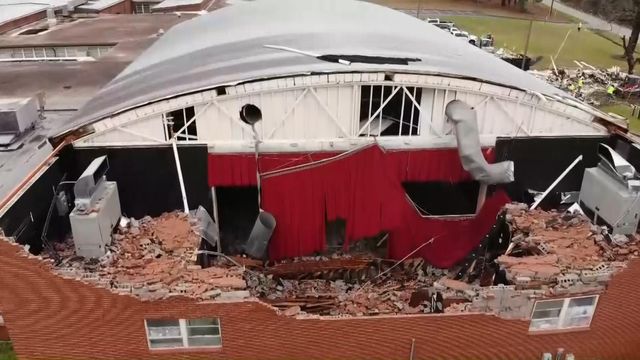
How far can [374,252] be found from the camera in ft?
57.6

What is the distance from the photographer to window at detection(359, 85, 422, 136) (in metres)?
15.6

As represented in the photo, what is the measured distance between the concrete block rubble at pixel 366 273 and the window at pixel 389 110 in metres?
4.03

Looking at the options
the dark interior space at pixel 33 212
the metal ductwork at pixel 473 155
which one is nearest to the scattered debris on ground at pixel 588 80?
the metal ductwork at pixel 473 155

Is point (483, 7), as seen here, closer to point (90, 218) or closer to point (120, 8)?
point (120, 8)

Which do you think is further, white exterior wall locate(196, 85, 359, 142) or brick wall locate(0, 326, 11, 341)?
white exterior wall locate(196, 85, 359, 142)

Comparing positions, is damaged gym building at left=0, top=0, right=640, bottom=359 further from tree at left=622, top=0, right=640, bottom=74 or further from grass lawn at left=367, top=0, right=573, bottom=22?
grass lawn at left=367, top=0, right=573, bottom=22

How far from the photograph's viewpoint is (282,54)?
16516 millimetres

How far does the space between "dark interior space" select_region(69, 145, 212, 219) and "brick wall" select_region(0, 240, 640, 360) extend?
4749 millimetres

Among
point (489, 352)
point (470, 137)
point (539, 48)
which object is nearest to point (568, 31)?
point (539, 48)

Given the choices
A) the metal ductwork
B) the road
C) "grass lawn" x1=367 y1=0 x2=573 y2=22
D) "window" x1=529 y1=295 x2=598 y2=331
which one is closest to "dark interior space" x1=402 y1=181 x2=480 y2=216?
the metal ductwork

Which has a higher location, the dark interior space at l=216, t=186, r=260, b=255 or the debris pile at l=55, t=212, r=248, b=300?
the debris pile at l=55, t=212, r=248, b=300

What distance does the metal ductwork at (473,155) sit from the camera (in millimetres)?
15070

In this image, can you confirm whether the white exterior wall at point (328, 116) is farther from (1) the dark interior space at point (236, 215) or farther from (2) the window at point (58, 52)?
(2) the window at point (58, 52)

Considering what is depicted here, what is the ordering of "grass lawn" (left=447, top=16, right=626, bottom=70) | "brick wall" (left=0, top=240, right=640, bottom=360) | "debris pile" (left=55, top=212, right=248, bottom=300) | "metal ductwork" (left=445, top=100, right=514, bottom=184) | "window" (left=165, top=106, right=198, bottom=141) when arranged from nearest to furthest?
"brick wall" (left=0, top=240, right=640, bottom=360) → "debris pile" (left=55, top=212, right=248, bottom=300) → "metal ductwork" (left=445, top=100, right=514, bottom=184) → "window" (left=165, top=106, right=198, bottom=141) → "grass lawn" (left=447, top=16, right=626, bottom=70)
